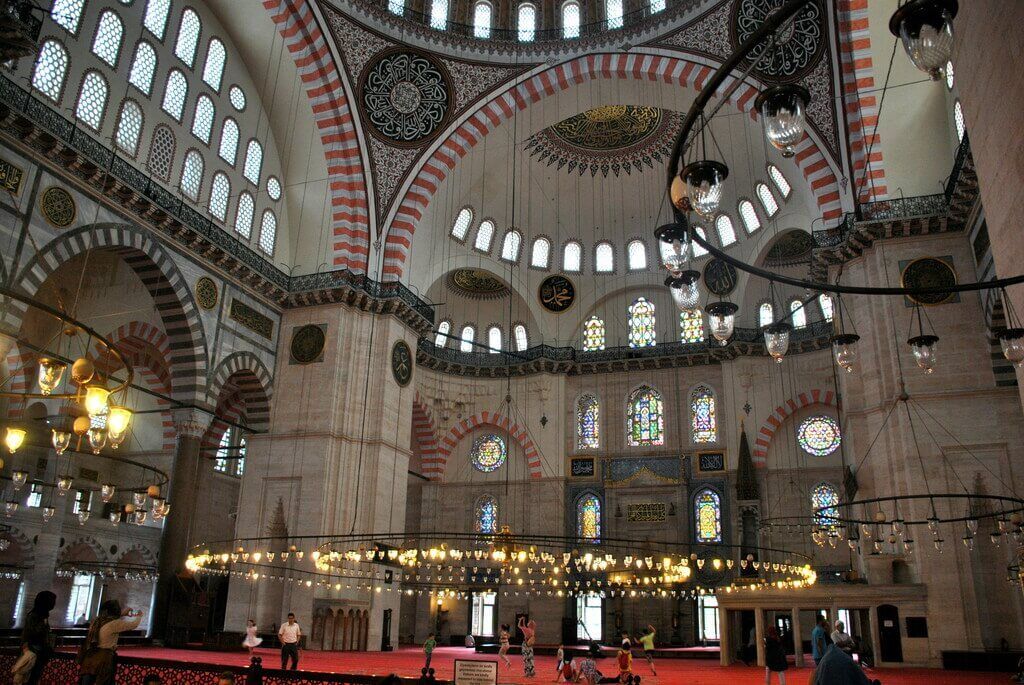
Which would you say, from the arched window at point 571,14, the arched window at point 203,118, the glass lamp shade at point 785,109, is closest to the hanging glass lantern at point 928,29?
the glass lamp shade at point 785,109

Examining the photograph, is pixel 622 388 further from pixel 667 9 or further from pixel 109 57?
pixel 109 57

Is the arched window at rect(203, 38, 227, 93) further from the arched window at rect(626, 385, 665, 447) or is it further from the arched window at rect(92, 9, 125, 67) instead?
the arched window at rect(626, 385, 665, 447)

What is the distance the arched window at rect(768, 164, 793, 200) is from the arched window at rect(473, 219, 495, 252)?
7.60m

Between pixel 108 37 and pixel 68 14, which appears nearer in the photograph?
pixel 68 14

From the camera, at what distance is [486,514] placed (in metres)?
22.8

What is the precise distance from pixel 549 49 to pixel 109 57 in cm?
906

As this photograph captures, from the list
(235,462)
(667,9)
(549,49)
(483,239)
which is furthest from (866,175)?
(235,462)

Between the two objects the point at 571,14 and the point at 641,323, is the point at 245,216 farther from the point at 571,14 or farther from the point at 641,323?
the point at 641,323

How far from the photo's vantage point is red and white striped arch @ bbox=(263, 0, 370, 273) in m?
16.2

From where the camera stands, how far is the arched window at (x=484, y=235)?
2238 cm

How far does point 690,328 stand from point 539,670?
1185cm

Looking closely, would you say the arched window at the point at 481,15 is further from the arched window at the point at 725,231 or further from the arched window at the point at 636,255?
the arched window at the point at 725,231

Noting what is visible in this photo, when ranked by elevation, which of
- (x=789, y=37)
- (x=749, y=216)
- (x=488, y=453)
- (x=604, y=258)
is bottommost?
(x=488, y=453)

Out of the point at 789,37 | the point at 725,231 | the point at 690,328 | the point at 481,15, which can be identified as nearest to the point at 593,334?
the point at 690,328
